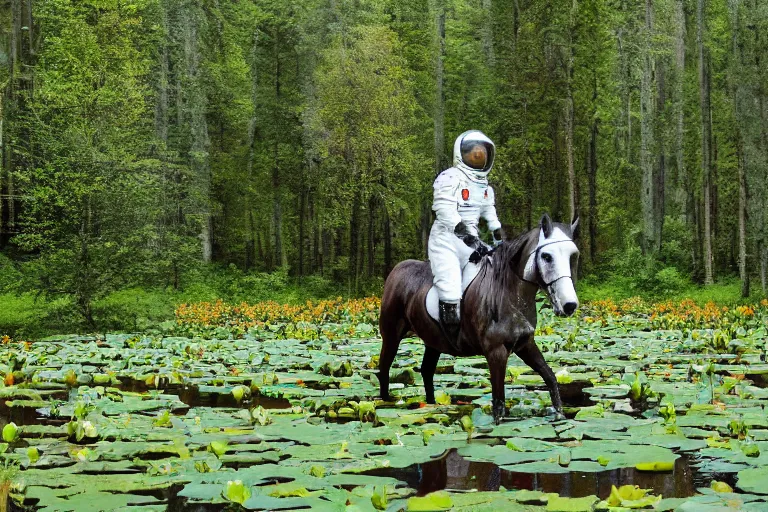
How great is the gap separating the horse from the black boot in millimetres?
46

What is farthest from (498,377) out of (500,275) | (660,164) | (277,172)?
(660,164)

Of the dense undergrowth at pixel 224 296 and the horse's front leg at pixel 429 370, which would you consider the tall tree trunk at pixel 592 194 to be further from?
the horse's front leg at pixel 429 370

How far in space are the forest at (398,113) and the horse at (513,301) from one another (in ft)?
48.9

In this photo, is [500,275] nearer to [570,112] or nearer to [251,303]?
[570,112]

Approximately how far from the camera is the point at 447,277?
6.59 metres

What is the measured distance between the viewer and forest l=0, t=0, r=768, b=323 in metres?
27.9

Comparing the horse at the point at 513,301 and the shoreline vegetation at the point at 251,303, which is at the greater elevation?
the horse at the point at 513,301

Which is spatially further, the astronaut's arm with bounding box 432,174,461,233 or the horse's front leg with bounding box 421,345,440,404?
the horse's front leg with bounding box 421,345,440,404

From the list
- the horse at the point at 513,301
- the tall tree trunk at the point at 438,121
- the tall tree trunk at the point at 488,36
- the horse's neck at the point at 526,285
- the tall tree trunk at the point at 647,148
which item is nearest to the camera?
the horse at the point at 513,301

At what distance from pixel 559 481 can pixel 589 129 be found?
29.7m

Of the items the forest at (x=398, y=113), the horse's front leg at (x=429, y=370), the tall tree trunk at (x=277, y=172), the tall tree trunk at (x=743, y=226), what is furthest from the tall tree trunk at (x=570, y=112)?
the horse's front leg at (x=429, y=370)

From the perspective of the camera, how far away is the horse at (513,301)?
19.2 ft

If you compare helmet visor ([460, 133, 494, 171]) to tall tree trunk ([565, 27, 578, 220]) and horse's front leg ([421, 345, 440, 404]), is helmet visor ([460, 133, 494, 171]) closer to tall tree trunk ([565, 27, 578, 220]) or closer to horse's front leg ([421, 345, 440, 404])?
horse's front leg ([421, 345, 440, 404])

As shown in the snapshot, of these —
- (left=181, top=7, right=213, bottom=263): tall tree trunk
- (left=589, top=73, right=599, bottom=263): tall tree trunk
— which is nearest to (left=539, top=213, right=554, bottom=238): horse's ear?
(left=589, top=73, right=599, bottom=263): tall tree trunk
